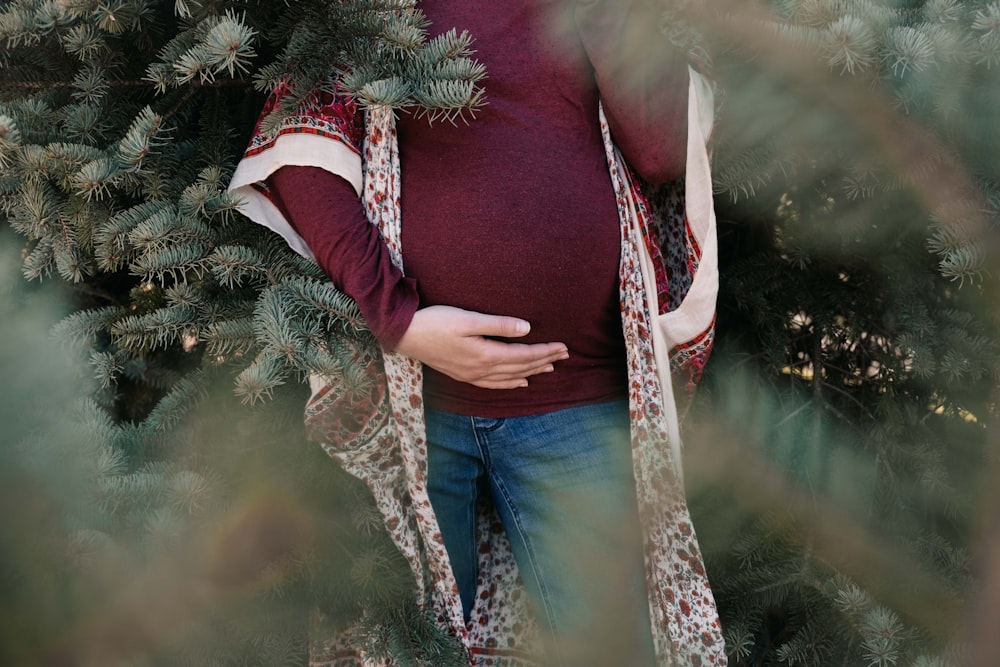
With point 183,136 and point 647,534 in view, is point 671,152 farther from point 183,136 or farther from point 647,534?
point 183,136

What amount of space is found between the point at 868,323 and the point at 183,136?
1338 millimetres

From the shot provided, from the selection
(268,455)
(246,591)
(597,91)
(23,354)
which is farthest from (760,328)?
(23,354)

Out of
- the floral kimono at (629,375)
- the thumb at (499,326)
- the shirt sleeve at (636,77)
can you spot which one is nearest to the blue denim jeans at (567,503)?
the floral kimono at (629,375)

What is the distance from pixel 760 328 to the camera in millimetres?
1728

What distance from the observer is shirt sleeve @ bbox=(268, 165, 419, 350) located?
1173mm

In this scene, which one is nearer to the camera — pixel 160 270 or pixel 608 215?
pixel 160 270

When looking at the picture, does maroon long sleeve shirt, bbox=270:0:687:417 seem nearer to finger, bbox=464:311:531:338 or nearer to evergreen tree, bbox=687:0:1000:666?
finger, bbox=464:311:531:338

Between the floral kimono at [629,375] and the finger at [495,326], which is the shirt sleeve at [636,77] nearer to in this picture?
the floral kimono at [629,375]

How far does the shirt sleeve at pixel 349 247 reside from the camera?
1173 millimetres

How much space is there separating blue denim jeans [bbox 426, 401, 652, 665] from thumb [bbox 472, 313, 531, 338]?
0.18 m

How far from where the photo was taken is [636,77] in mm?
1256

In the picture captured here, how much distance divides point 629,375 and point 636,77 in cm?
47

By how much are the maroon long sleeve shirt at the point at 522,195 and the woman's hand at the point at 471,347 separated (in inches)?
1.0

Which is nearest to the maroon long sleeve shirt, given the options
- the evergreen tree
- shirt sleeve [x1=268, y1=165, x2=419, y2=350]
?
shirt sleeve [x1=268, y1=165, x2=419, y2=350]
